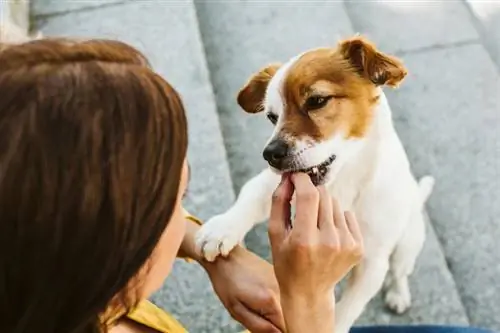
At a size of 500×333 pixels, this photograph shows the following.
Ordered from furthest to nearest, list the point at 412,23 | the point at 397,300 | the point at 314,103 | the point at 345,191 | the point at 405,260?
the point at 412,23, the point at 397,300, the point at 405,260, the point at 345,191, the point at 314,103

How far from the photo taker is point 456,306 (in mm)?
1534

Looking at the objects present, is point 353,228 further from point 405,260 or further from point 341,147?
point 405,260

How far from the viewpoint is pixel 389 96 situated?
1879 mm

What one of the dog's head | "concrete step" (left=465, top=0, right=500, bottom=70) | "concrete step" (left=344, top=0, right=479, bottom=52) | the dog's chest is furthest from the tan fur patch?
"concrete step" (left=465, top=0, right=500, bottom=70)

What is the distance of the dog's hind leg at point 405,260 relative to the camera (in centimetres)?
136

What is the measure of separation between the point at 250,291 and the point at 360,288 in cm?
30

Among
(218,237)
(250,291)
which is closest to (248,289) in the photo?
(250,291)

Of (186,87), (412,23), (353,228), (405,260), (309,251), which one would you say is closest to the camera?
(309,251)

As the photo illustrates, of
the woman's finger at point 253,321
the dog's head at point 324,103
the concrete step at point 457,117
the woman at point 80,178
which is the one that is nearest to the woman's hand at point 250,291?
the woman's finger at point 253,321

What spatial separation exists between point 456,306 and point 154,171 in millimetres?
1082

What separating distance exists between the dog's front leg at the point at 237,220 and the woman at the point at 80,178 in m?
0.41

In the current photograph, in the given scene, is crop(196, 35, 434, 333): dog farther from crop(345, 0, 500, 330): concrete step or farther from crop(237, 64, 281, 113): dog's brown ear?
crop(345, 0, 500, 330): concrete step

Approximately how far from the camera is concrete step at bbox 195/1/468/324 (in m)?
1.55

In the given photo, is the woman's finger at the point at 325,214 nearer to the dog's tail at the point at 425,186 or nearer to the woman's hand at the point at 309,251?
the woman's hand at the point at 309,251
